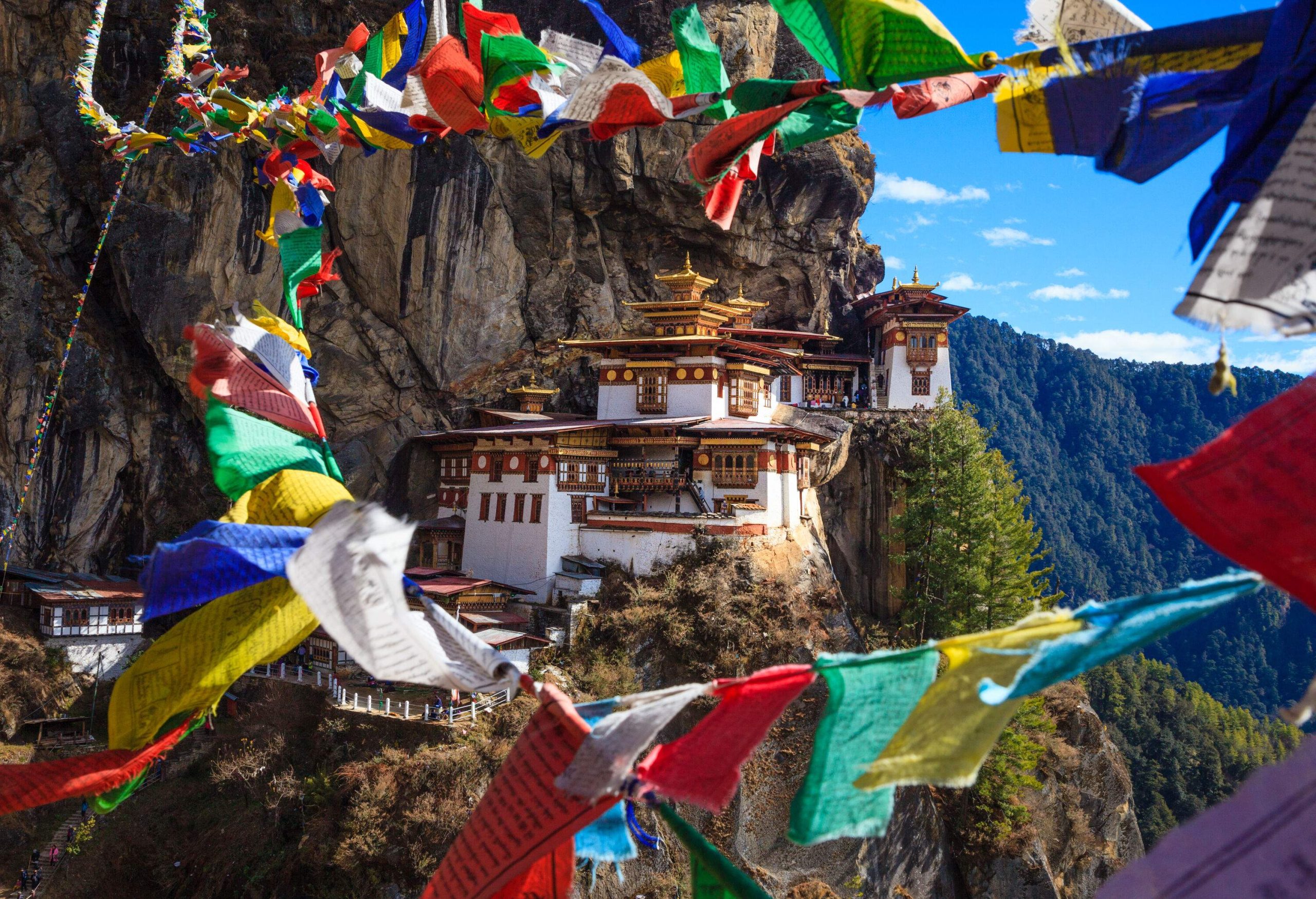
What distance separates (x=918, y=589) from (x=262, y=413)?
2535 cm

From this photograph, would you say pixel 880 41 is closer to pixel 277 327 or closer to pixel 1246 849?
pixel 1246 849

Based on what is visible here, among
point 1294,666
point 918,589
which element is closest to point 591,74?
point 918,589

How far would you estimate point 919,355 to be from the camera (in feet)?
119

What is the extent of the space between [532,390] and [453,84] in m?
24.6

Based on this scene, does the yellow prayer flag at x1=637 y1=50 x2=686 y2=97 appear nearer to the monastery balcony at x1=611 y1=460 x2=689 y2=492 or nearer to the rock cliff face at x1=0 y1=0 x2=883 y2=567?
the monastery balcony at x1=611 y1=460 x2=689 y2=492

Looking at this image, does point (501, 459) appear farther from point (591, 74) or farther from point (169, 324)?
point (591, 74)

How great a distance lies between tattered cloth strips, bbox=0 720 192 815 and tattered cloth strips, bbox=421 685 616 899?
3.82 feet

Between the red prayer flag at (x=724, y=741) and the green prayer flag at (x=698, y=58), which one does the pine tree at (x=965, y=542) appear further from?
the red prayer flag at (x=724, y=741)

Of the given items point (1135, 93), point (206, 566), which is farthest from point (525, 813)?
point (1135, 93)

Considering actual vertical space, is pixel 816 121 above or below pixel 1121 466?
below

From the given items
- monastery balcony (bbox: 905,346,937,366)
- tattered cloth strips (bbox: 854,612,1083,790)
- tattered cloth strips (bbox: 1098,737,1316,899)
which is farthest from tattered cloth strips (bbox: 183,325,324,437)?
monastery balcony (bbox: 905,346,937,366)

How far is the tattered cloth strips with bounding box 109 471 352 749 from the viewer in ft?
9.32

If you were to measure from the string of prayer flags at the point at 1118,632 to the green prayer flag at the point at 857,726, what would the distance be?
1.09ft

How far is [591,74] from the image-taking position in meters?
3.44
